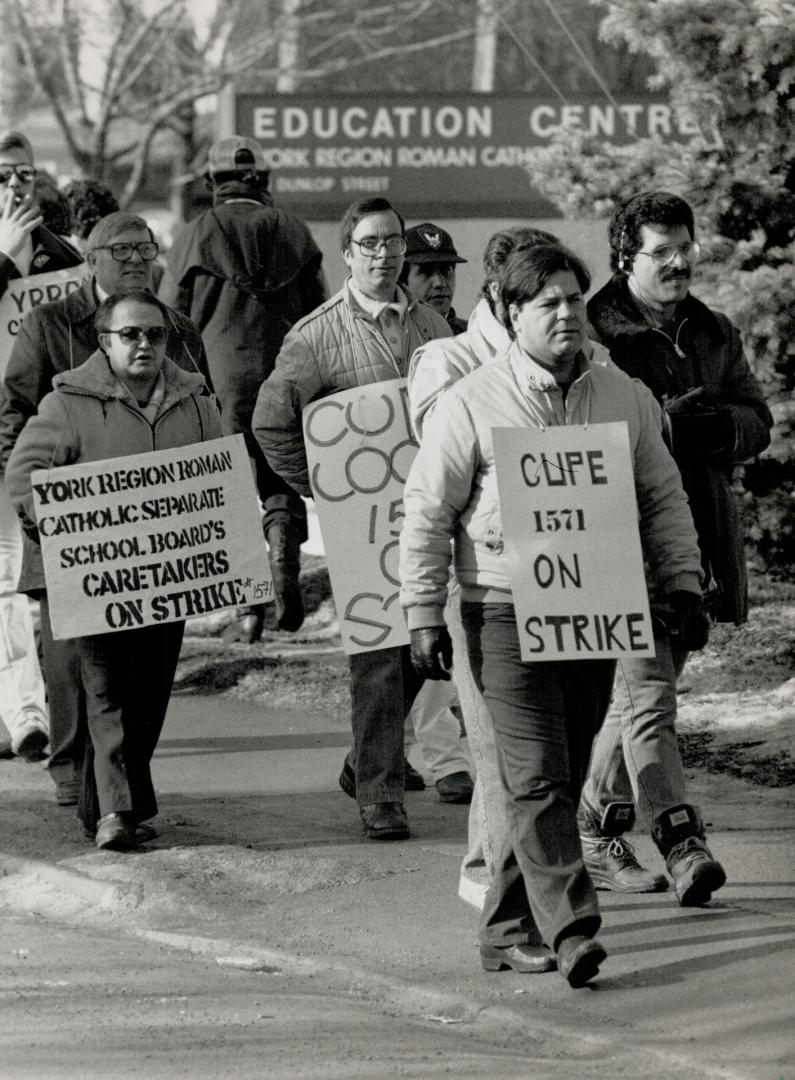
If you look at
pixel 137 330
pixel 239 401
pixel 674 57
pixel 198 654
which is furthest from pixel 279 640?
pixel 137 330

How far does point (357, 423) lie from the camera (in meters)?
7.34

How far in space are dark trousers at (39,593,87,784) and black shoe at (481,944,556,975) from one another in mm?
2576

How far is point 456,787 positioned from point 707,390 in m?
2.07

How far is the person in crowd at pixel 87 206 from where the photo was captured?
10062 millimetres

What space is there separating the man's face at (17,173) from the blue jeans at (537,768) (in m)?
4.14

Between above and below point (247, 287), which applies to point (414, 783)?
below

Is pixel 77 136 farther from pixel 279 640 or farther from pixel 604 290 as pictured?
pixel 604 290

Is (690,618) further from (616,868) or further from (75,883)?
(75,883)

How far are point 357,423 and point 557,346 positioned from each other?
180cm

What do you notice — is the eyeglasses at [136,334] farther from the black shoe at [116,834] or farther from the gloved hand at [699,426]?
the gloved hand at [699,426]

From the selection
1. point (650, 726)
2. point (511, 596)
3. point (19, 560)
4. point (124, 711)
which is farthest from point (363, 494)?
point (19, 560)

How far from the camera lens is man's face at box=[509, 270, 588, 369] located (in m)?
5.62

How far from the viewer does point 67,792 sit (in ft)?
26.5

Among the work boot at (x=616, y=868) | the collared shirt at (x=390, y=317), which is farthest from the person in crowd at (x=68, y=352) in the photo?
the work boot at (x=616, y=868)
